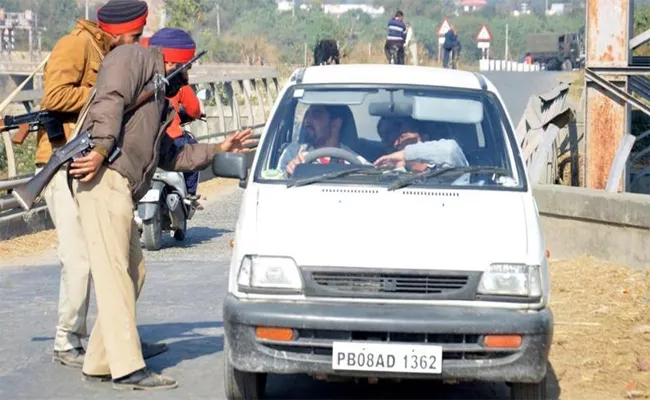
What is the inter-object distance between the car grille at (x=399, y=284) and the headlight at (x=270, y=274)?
6 cm

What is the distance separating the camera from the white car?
629 cm

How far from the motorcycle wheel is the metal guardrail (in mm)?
3563

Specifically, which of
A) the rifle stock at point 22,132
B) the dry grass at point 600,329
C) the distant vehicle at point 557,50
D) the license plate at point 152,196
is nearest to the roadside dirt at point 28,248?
the license plate at point 152,196

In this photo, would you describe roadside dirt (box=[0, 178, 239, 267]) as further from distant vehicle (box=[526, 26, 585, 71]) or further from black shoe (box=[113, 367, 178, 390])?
distant vehicle (box=[526, 26, 585, 71])

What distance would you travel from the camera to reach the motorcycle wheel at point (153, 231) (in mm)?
12750

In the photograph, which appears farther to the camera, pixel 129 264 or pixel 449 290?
pixel 129 264

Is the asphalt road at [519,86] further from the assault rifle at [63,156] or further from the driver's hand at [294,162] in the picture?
the assault rifle at [63,156]

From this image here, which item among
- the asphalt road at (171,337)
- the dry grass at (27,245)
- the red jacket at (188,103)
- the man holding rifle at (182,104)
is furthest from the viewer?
the dry grass at (27,245)

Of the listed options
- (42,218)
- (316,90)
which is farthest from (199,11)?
(316,90)

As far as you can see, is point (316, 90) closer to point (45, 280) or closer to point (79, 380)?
point (79, 380)

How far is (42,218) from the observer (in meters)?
14.2

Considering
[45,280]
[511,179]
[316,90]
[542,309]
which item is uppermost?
[316,90]

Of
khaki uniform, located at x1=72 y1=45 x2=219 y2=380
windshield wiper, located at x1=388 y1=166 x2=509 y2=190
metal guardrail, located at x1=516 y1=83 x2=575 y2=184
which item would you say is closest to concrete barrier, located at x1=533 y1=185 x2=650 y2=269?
metal guardrail, located at x1=516 y1=83 x2=575 y2=184

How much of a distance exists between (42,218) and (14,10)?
7300cm
